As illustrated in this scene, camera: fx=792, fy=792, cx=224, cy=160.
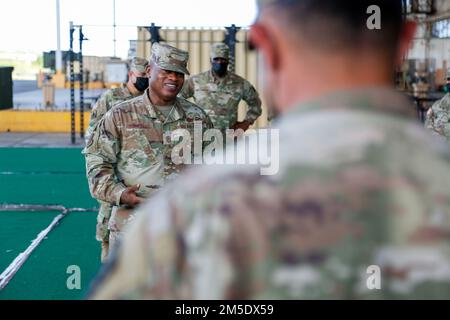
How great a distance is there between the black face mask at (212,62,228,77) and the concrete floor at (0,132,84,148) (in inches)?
251

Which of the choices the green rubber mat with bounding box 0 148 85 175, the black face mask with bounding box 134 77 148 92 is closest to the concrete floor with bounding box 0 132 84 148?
the green rubber mat with bounding box 0 148 85 175

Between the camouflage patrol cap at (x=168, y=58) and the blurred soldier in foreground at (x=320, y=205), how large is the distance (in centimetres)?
335

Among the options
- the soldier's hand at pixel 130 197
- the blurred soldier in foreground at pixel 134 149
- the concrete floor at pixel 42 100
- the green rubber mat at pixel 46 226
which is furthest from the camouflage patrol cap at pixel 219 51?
A: the concrete floor at pixel 42 100

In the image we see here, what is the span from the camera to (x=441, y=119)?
8.16 metres

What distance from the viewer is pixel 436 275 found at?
1169 millimetres

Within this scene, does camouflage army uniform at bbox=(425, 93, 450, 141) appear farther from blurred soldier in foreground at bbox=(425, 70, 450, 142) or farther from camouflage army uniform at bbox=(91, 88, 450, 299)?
camouflage army uniform at bbox=(91, 88, 450, 299)

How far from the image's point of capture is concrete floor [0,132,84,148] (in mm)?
14617

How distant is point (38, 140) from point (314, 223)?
1496cm

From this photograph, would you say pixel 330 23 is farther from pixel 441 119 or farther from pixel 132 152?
pixel 441 119

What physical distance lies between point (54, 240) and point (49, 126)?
10.7 m

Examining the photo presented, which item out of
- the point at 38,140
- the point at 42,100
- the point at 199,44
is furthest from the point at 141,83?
the point at 42,100

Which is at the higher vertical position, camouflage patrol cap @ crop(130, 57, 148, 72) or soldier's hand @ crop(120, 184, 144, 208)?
camouflage patrol cap @ crop(130, 57, 148, 72)

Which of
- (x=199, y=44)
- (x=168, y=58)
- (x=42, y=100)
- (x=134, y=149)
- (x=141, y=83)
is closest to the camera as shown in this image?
(x=134, y=149)

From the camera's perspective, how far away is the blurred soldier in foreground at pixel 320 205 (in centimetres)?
112
